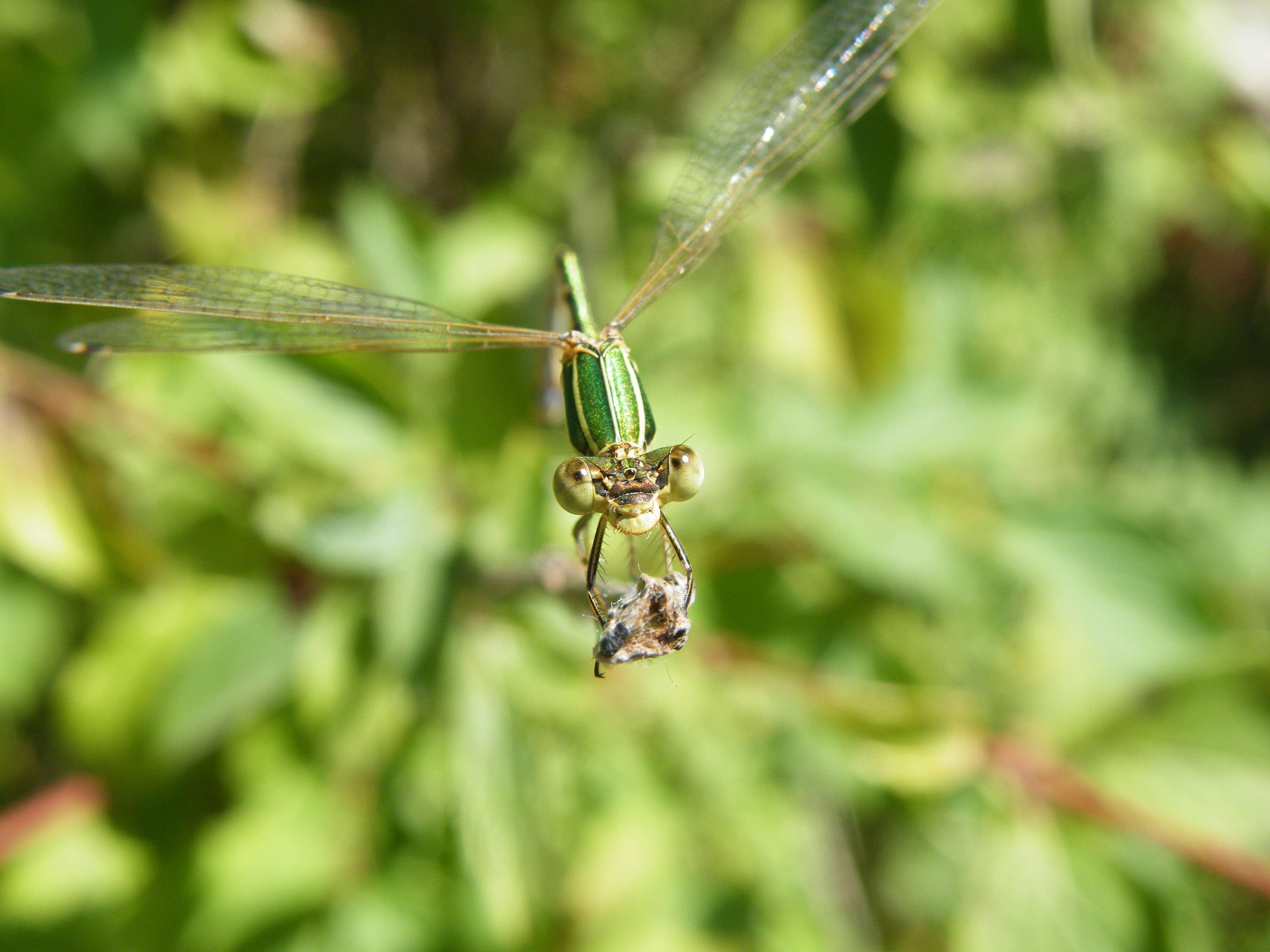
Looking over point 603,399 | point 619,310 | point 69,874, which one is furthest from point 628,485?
point 69,874

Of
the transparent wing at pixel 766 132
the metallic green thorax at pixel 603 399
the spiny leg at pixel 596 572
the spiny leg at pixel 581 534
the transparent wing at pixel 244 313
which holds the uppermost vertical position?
the transparent wing at pixel 766 132

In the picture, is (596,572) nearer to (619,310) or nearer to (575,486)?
(575,486)

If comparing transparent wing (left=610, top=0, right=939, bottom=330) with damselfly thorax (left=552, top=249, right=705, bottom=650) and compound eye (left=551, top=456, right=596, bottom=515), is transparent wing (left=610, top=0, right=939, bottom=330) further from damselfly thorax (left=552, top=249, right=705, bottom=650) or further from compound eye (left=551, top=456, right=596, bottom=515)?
compound eye (left=551, top=456, right=596, bottom=515)

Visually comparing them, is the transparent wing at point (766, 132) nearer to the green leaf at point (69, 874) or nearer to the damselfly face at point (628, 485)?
the damselfly face at point (628, 485)

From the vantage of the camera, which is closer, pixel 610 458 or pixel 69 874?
pixel 610 458

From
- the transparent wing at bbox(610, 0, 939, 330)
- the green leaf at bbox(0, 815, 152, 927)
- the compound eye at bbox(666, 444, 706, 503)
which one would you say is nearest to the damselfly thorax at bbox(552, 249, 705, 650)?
the compound eye at bbox(666, 444, 706, 503)

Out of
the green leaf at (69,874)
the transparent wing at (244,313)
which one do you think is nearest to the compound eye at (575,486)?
the transparent wing at (244,313)

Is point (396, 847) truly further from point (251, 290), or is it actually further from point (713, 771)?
point (251, 290)
